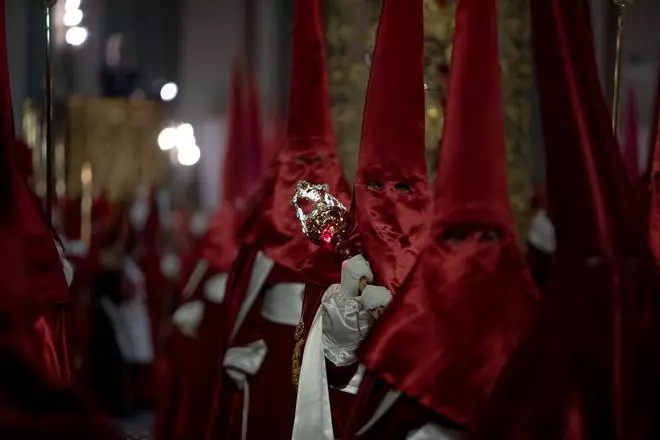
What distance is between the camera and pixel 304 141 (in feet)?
6.57

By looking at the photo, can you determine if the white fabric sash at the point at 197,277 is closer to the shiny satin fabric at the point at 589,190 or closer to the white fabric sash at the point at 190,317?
the white fabric sash at the point at 190,317

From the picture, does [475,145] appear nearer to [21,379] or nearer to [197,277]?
[21,379]

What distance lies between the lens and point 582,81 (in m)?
1.26

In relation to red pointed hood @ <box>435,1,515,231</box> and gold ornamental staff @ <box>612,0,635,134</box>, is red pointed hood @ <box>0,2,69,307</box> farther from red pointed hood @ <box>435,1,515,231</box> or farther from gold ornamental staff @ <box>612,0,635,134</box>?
gold ornamental staff @ <box>612,0,635,134</box>

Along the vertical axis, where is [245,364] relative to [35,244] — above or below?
below

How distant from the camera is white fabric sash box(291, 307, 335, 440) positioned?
1.65 meters

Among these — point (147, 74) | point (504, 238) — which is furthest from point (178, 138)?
point (504, 238)

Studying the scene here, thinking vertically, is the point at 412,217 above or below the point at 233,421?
above

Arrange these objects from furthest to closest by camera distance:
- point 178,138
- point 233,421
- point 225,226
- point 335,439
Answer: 1. point 178,138
2. point 225,226
3. point 233,421
4. point 335,439

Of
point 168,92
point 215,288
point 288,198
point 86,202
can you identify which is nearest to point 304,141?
point 288,198

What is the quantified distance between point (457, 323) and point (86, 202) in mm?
3542

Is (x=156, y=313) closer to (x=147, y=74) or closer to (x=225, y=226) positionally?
(x=225, y=226)

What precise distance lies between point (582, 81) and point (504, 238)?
0.25m

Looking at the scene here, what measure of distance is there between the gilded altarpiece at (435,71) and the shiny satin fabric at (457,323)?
1223mm
